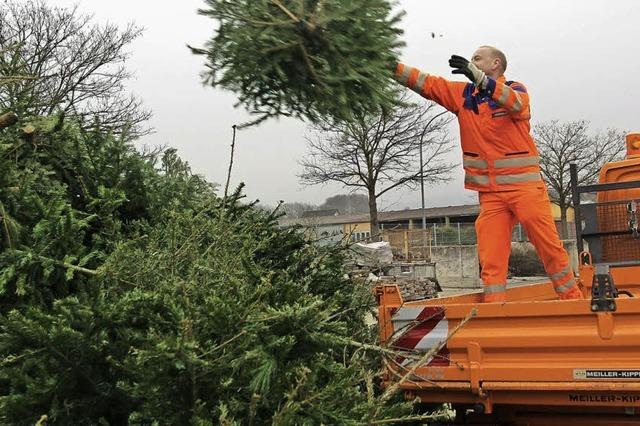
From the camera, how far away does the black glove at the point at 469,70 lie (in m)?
3.85

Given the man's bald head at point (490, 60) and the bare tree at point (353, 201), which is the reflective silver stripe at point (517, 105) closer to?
the man's bald head at point (490, 60)

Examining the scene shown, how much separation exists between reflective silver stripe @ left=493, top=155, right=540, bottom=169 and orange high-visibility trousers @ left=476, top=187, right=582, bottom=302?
0.57ft

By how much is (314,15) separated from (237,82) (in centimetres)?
61

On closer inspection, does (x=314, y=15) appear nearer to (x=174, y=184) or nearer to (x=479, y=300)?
(x=174, y=184)

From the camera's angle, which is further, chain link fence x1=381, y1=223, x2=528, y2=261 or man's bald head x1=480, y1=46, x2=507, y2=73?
chain link fence x1=381, y1=223, x2=528, y2=261

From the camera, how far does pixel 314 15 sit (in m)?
3.25

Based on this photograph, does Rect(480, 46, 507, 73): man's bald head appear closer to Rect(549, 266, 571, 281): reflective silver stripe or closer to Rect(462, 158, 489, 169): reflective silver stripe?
Rect(462, 158, 489, 169): reflective silver stripe

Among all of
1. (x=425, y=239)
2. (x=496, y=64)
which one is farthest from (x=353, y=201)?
(x=496, y=64)

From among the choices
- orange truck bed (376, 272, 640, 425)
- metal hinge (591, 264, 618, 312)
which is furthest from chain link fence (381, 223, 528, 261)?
metal hinge (591, 264, 618, 312)

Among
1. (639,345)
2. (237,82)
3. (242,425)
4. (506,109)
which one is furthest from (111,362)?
(506,109)

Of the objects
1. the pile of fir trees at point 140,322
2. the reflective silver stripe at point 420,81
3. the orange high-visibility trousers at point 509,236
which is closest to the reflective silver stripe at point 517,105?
the orange high-visibility trousers at point 509,236

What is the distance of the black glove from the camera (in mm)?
3850

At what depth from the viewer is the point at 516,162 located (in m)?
4.05

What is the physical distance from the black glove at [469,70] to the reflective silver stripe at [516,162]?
20.4 inches
